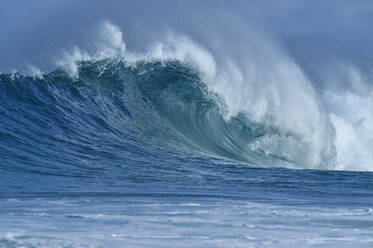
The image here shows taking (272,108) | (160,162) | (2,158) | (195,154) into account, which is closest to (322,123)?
(272,108)

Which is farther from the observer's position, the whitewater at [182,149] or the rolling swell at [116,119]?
the rolling swell at [116,119]

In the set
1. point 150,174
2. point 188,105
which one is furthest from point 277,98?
point 150,174

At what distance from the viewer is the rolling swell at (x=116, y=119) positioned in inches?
451

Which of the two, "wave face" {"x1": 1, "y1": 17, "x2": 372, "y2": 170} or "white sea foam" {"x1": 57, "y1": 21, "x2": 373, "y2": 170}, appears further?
"white sea foam" {"x1": 57, "y1": 21, "x2": 373, "y2": 170}

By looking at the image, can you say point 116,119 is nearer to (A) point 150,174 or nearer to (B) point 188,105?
(B) point 188,105

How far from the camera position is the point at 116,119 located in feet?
46.3

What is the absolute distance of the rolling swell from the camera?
37.6 feet

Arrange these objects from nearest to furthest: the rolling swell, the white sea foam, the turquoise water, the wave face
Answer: the turquoise water
the rolling swell
the wave face
the white sea foam

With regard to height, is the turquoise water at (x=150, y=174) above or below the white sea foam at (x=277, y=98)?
below

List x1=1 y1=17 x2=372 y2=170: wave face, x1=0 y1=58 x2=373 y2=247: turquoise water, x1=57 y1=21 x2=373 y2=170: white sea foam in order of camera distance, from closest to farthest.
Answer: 1. x1=0 y1=58 x2=373 y2=247: turquoise water
2. x1=1 y1=17 x2=372 y2=170: wave face
3. x1=57 y1=21 x2=373 y2=170: white sea foam

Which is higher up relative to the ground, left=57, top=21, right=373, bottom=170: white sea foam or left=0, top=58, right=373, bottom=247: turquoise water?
left=57, top=21, right=373, bottom=170: white sea foam

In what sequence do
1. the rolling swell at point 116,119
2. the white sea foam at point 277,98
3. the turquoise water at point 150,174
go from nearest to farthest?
the turquoise water at point 150,174
the rolling swell at point 116,119
the white sea foam at point 277,98

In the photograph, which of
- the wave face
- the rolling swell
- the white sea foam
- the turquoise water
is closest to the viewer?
the turquoise water

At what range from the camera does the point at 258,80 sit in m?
17.6
